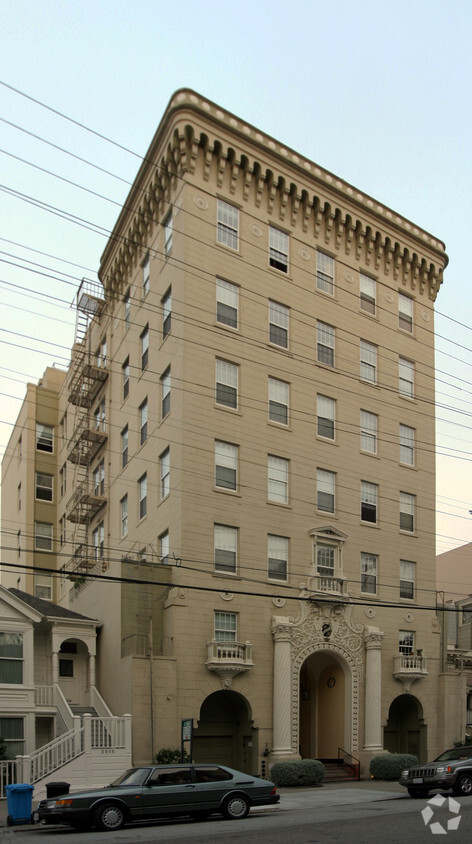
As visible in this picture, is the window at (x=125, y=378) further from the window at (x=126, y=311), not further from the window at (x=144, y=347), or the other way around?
the window at (x=144, y=347)

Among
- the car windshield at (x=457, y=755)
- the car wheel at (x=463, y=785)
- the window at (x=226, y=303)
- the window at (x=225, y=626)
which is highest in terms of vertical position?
the window at (x=226, y=303)

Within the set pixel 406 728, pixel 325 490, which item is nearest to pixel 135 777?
pixel 325 490

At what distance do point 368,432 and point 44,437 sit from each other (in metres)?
24.9

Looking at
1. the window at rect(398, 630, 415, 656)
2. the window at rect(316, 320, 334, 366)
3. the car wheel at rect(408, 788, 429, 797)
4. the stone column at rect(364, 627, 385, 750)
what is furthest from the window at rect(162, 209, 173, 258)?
the car wheel at rect(408, 788, 429, 797)

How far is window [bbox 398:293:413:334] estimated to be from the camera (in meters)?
43.9

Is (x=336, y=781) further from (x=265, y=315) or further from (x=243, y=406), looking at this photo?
(x=265, y=315)

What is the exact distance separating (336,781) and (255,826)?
644 inches

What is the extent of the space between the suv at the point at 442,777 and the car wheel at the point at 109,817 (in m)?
8.90

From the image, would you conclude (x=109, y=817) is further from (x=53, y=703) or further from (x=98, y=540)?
(x=98, y=540)

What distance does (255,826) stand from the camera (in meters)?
18.7

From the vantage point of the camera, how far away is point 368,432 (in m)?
40.6

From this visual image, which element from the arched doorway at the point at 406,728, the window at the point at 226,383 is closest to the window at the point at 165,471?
the window at the point at 226,383

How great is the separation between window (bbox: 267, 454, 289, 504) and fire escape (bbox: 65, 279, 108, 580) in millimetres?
11032

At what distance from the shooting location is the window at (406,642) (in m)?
38.9
